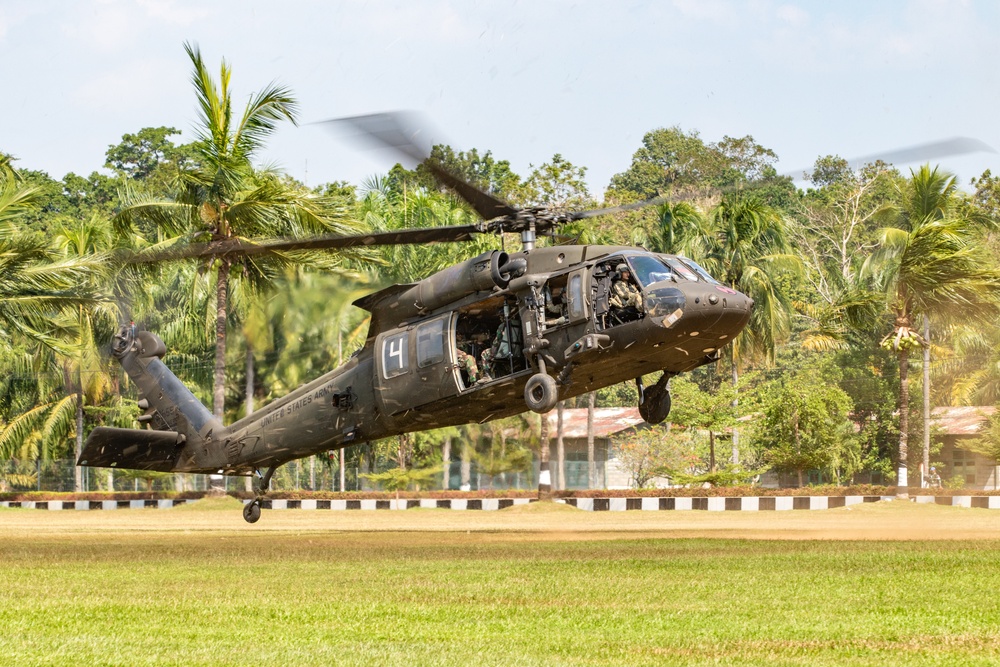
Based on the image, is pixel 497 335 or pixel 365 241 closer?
pixel 365 241

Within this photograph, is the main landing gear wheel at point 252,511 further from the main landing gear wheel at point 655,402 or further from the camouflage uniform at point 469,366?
the main landing gear wheel at point 655,402

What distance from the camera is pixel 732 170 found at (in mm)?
88188

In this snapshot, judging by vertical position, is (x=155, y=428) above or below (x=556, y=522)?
above

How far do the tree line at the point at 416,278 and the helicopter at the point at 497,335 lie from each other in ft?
4.78

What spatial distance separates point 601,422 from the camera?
64562mm

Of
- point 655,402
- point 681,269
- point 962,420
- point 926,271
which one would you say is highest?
point 926,271

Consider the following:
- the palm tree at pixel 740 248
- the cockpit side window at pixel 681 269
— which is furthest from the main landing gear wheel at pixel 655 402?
the palm tree at pixel 740 248

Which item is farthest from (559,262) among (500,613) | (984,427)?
(984,427)

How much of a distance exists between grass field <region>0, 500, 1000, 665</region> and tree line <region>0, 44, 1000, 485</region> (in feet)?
17.5

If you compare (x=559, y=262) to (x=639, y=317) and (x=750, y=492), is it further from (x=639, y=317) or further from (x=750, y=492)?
(x=750, y=492)

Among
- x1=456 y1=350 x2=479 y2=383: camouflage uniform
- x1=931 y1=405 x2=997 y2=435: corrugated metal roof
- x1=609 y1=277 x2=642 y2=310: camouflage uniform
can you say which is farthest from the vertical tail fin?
x1=931 y1=405 x2=997 y2=435: corrugated metal roof

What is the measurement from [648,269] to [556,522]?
1325 cm

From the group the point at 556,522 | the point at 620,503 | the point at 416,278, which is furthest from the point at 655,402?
the point at 416,278

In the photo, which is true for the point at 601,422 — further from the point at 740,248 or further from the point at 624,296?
the point at 624,296
